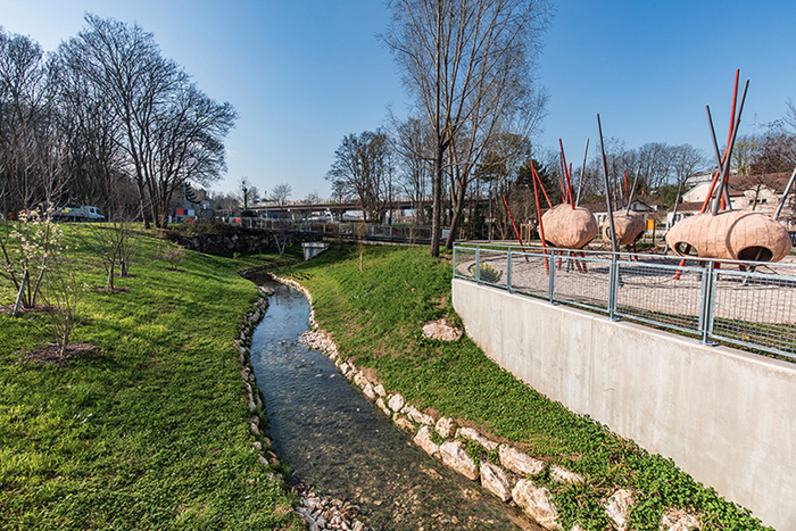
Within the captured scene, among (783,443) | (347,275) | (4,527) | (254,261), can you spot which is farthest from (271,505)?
(254,261)

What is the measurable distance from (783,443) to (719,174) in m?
A: 7.17

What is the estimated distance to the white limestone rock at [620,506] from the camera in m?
4.62

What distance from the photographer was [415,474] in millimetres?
6359

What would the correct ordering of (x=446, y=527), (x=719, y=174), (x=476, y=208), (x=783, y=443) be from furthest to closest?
(x=476, y=208) → (x=719, y=174) → (x=446, y=527) → (x=783, y=443)

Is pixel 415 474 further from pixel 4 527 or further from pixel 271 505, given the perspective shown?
pixel 4 527

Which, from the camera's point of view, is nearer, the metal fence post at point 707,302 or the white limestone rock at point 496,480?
the metal fence post at point 707,302

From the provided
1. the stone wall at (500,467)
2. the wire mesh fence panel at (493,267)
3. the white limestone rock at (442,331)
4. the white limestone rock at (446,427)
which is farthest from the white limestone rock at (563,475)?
the white limestone rock at (442,331)

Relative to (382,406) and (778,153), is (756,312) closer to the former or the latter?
Result: (382,406)

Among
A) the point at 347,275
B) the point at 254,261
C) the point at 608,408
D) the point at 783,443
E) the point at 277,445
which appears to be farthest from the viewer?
the point at 254,261

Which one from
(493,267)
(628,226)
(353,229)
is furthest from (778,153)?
(353,229)

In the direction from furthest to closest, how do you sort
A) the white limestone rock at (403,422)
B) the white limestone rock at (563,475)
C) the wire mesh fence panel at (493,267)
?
the wire mesh fence panel at (493,267), the white limestone rock at (403,422), the white limestone rock at (563,475)

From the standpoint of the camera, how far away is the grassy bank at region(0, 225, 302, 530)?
178 inches

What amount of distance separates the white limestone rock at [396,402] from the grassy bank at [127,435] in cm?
319

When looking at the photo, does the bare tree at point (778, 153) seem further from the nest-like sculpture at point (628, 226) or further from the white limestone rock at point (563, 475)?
the white limestone rock at point (563, 475)
